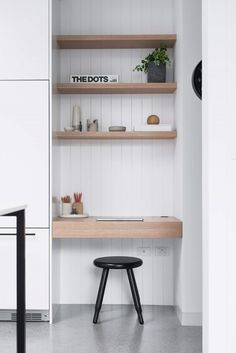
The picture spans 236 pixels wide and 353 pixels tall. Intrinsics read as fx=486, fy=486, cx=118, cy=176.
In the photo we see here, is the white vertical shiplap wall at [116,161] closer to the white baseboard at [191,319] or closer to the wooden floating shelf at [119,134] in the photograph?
the wooden floating shelf at [119,134]

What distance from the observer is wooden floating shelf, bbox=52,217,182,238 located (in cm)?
373

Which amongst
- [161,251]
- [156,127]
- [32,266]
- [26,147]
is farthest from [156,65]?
[32,266]

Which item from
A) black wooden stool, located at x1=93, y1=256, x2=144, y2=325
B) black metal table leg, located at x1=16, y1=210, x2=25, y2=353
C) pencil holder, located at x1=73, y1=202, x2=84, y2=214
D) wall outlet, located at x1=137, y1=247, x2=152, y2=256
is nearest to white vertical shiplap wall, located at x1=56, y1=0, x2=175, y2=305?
wall outlet, located at x1=137, y1=247, x2=152, y2=256

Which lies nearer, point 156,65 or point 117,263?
point 117,263

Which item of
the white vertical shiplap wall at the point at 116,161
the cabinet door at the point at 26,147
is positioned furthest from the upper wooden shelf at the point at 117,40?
the cabinet door at the point at 26,147

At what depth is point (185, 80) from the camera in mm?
3686

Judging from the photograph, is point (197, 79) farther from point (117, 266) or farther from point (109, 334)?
point (109, 334)

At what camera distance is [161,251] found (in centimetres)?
427

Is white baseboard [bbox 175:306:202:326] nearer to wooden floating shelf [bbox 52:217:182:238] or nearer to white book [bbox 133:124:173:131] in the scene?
wooden floating shelf [bbox 52:217:182:238]

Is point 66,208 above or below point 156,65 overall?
below

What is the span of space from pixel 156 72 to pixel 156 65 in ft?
0.19

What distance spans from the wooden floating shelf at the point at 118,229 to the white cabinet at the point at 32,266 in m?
0.15

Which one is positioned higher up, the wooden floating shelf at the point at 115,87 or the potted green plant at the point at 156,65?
the potted green plant at the point at 156,65

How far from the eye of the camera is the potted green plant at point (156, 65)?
4.03m
